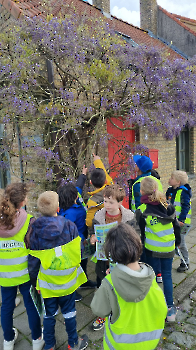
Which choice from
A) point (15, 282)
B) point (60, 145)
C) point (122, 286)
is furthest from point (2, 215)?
point (60, 145)

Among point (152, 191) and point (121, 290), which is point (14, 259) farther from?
point (152, 191)

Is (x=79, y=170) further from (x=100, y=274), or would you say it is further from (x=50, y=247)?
(x=50, y=247)

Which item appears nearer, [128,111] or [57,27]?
[57,27]

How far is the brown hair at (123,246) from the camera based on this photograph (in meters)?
1.56

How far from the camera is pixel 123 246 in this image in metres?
1.57

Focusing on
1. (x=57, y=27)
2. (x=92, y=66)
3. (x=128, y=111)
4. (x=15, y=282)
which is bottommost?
(x=15, y=282)

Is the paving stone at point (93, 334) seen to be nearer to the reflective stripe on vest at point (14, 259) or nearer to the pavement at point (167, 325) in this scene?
the pavement at point (167, 325)

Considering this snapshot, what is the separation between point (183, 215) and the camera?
3777mm

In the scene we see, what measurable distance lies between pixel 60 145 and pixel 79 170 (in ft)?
2.08

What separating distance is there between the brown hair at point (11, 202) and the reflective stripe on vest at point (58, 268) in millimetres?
360

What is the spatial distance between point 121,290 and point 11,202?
1.39 meters

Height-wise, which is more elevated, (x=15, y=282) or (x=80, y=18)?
(x=80, y=18)

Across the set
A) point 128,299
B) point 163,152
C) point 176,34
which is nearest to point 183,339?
point 128,299

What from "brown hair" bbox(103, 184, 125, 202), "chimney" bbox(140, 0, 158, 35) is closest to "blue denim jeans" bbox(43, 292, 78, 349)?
"brown hair" bbox(103, 184, 125, 202)
